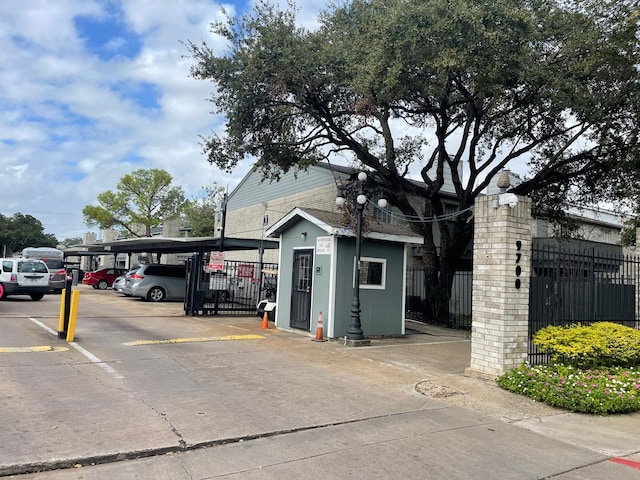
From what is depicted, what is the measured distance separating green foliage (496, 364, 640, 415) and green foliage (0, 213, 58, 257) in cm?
8288

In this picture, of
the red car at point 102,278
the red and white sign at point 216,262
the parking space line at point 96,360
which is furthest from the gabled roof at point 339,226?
the red car at point 102,278

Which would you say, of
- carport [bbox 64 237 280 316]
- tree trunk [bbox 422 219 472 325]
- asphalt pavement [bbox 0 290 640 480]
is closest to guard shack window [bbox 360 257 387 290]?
asphalt pavement [bbox 0 290 640 480]

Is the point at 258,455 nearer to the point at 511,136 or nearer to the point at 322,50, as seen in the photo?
the point at 322,50

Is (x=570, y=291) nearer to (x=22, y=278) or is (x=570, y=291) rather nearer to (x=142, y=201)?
(x=22, y=278)

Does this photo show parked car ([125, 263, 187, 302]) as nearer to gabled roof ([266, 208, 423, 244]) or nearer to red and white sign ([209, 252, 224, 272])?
red and white sign ([209, 252, 224, 272])

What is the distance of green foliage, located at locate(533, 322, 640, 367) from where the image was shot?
8.46 meters

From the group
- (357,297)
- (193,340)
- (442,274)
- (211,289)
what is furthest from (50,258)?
(357,297)

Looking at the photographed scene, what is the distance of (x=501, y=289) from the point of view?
27.7 feet

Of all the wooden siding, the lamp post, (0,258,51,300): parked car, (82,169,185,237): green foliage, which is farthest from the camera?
(82,169,185,237): green foliage

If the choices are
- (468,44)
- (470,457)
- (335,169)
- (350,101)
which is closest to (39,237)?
(335,169)

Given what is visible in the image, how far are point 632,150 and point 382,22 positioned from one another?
365 inches

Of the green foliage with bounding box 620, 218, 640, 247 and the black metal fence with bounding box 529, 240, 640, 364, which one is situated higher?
the green foliage with bounding box 620, 218, 640, 247

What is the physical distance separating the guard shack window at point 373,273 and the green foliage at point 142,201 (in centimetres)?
3850

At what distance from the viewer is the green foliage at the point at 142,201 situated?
158 ft
